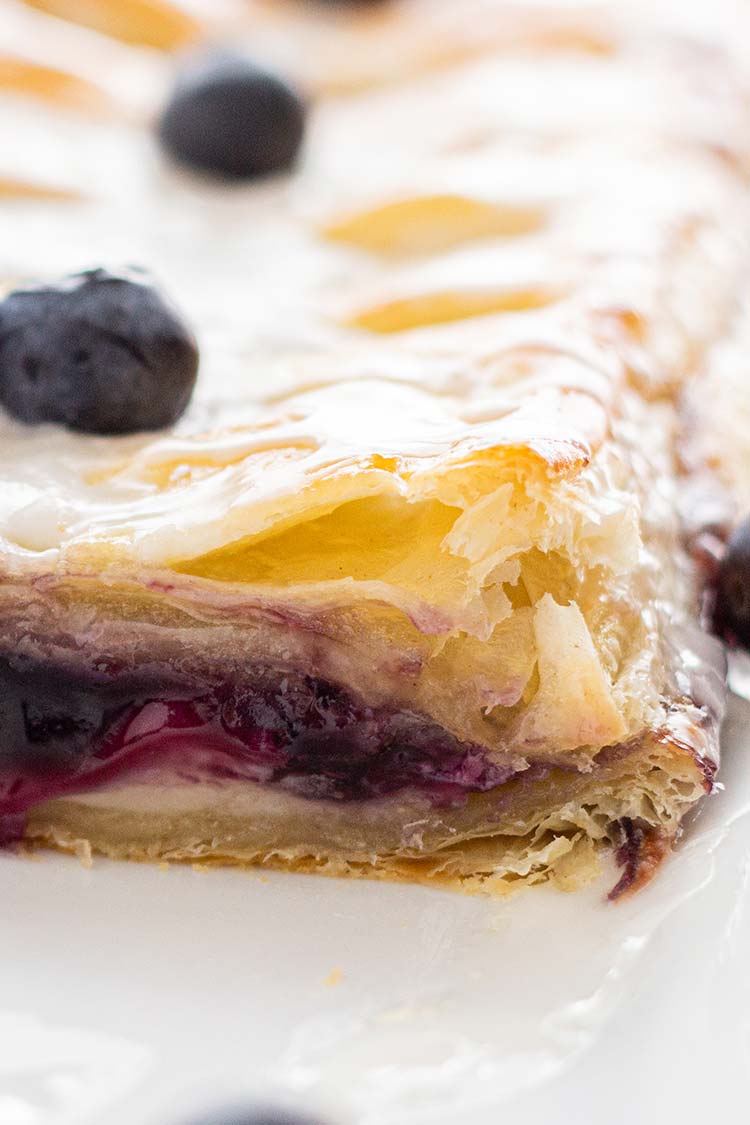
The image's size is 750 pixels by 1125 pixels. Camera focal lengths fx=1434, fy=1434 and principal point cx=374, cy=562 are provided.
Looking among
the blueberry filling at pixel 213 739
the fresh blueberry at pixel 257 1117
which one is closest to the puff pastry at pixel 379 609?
the blueberry filling at pixel 213 739

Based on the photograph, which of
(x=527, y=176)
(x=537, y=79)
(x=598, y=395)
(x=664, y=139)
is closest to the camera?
(x=598, y=395)

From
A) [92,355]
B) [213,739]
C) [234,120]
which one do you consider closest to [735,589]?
[213,739]

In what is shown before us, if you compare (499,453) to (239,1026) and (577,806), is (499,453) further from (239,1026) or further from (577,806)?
(239,1026)

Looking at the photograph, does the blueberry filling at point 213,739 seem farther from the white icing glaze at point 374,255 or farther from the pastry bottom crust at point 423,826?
the white icing glaze at point 374,255

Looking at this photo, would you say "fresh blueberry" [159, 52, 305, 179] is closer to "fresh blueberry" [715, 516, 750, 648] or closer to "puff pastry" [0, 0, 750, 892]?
"puff pastry" [0, 0, 750, 892]

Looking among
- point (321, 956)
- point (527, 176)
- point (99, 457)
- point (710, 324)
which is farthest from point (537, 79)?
point (321, 956)

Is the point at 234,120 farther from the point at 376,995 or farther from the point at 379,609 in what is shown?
the point at 376,995
